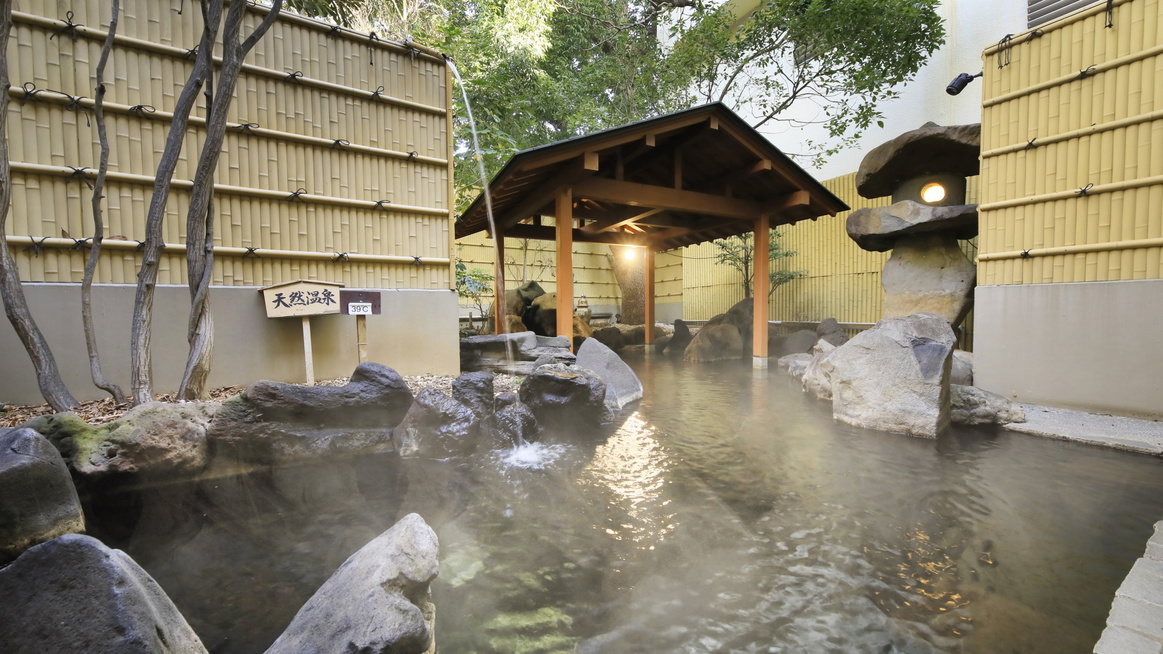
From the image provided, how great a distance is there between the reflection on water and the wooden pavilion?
13.4 feet

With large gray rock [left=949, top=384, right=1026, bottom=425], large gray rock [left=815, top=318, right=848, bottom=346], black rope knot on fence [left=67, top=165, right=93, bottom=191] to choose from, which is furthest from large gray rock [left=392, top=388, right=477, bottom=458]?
large gray rock [left=815, top=318, right=848, bottom=346]

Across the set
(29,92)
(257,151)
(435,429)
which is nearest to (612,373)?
(435,429)

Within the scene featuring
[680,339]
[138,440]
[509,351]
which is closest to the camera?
[138,440]

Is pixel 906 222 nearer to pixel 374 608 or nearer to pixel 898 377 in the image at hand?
pixel 898 377

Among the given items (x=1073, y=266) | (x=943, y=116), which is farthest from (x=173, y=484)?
(x=943, y=116)

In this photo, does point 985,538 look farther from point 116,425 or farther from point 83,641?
point 116,425

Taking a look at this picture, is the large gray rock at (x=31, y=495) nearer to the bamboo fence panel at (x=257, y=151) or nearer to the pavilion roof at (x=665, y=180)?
the bamboo fence panel at (x=257, y=151)

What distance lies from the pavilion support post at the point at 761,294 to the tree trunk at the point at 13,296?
9.09 meters

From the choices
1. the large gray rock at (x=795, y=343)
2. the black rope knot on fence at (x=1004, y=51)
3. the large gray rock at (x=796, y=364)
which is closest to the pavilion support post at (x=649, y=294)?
the large gray rock at (x=795, y=343)

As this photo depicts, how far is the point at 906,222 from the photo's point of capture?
7.48m

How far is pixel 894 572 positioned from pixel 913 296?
724cm

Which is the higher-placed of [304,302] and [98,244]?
[98,244]

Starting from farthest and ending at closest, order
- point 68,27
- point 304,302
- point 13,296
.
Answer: point 304,302 → point 68,27 → point 13,296

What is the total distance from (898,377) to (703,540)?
11.0ft
